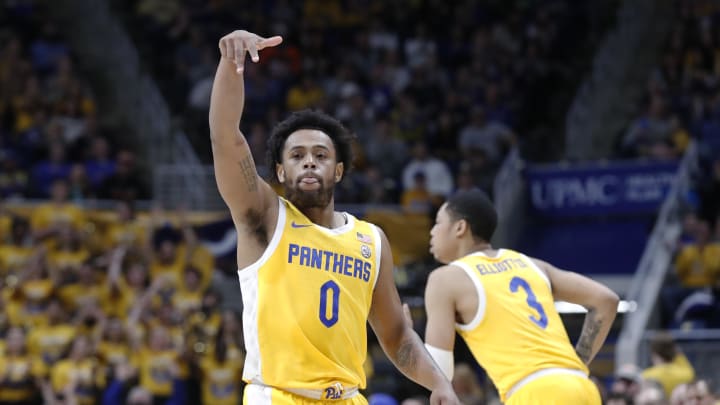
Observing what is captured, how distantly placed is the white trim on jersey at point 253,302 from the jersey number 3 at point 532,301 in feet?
6.10

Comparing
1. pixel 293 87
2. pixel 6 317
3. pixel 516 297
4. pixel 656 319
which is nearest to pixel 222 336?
pixel 6 317

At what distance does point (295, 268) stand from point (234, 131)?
25.2 inches

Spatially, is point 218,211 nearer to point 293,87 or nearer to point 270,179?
point 293,87

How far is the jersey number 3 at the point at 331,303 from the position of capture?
513 centimetres

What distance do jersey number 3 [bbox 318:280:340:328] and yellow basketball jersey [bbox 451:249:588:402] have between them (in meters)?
1.51

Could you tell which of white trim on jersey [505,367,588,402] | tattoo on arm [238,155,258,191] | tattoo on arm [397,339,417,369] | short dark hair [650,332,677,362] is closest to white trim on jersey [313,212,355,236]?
tattoo on arm [238,155,258,191]

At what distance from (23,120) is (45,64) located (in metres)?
1.65

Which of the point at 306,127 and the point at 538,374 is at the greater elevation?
the point at 306,127

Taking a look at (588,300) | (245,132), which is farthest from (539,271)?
(245,132)

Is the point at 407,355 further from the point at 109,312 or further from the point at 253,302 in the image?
the point at 109,312

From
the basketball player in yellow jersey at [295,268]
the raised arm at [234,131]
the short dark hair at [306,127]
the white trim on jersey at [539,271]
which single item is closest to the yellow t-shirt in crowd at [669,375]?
the white trim on jersey at [539,271]

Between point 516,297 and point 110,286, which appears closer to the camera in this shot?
point 516,297

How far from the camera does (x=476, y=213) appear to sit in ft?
22.3

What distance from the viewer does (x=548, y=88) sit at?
64.5 ft
